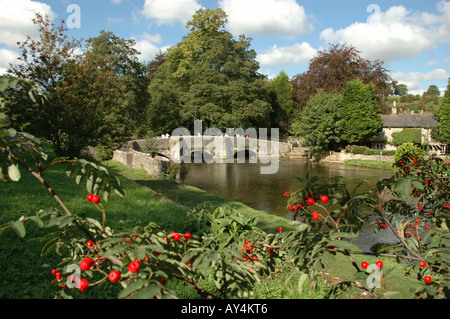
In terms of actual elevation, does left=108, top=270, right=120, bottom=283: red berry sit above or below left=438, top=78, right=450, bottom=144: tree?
below

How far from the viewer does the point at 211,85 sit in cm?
3397

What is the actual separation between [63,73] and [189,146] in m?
19.1

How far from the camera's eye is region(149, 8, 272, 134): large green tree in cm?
3434

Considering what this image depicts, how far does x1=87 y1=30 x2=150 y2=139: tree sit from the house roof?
96.1ft

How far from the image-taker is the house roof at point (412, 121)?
3319 cm

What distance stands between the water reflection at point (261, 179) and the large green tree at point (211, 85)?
7262 millimetres

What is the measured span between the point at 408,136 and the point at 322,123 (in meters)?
10.1

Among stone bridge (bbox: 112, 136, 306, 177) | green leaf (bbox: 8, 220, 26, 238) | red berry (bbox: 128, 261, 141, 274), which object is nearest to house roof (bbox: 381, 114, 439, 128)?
stone bridge (bbox: 112, 136, 306, 177)

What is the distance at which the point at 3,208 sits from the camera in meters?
6.78

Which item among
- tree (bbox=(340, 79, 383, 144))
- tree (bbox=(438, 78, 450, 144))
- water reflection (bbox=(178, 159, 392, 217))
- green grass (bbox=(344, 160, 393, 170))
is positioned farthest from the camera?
tree (bbox=(340, 79, 383, 144))

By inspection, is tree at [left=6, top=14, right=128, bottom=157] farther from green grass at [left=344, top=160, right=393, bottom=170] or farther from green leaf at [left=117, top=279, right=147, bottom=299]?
green grass at [left=344, top=160, right=393, bottom=170]

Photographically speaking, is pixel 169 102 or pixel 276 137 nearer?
pixel 169 102
